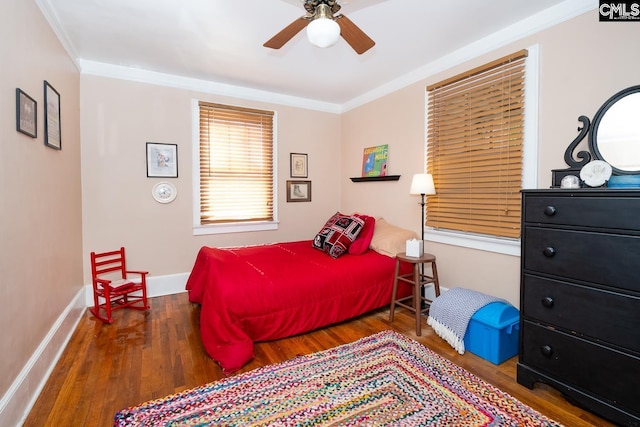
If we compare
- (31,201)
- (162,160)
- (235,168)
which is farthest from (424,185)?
(31,201)

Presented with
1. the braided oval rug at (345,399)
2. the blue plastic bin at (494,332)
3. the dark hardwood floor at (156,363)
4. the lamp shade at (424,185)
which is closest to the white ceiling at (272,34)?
the lamp shade at (424,185)

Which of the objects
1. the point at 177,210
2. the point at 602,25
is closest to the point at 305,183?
the point at 177,210

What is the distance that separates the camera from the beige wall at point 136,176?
10.6 ft

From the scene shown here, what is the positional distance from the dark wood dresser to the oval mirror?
0.44 m

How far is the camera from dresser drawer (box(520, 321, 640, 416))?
151 centimetres

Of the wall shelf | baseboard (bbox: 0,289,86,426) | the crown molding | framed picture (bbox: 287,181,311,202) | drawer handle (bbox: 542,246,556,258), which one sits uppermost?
the crown molding

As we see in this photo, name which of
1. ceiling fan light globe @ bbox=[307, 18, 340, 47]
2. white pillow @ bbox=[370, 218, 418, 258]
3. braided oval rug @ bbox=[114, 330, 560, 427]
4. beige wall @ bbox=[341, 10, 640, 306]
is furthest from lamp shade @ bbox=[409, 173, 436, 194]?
ceiling fan light globe @ bbox=[307, 18, 340, 47]

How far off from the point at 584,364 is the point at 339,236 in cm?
215

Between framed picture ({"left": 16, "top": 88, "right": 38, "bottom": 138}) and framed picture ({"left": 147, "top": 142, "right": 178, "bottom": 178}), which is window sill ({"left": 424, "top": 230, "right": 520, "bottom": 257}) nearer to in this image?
framed picture ({"left": 147, "top": 142, "right": 178, "bottom": 178})

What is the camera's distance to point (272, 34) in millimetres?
2600

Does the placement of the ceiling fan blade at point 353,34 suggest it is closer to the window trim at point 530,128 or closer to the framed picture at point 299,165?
the window trim at point 530,128

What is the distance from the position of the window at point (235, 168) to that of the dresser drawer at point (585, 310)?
307cm

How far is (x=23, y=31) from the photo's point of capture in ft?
6.09
